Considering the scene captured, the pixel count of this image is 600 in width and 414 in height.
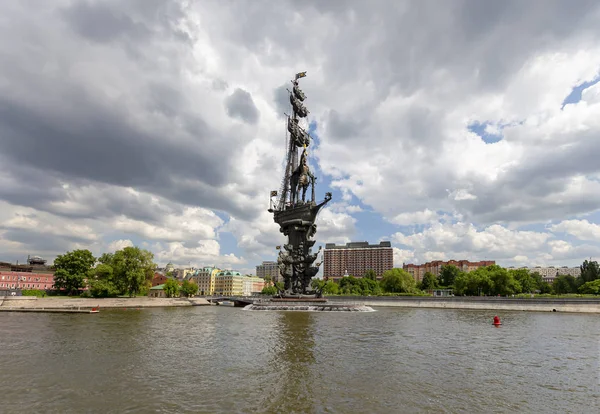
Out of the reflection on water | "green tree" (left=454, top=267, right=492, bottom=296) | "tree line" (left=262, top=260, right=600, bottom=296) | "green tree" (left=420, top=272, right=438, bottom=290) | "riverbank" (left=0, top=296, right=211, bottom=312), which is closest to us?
the reflection on water

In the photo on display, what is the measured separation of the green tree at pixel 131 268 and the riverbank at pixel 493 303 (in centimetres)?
4918

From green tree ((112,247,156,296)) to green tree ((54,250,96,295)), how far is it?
36.2 feet

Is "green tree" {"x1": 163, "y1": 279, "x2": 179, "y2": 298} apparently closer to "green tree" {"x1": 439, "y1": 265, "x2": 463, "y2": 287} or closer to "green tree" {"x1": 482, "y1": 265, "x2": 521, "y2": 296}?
"green tree" {"x1": 482, "y1": 265, "x2": 521, "y2": 296}

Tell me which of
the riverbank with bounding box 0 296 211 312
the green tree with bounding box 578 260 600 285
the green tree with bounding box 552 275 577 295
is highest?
the green tree with bounding box 578 260 600 285

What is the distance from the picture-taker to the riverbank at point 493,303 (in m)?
62.8

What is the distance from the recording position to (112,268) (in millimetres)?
82750

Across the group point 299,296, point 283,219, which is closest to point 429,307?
point 299,296

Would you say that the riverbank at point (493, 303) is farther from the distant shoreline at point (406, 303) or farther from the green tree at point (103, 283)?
the green tree at point (103, 283)

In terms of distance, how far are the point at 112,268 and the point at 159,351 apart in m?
69.5

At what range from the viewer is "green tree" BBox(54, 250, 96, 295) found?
86.6m

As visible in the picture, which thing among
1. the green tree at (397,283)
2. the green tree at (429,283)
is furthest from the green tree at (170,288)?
the green tree at (429,283)

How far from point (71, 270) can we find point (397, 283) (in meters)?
98.1

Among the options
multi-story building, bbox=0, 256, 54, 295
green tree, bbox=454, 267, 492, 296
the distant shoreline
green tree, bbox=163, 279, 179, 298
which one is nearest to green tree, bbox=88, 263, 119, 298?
the distant shoreline

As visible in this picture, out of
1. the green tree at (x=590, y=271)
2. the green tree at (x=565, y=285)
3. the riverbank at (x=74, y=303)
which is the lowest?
the riverbank at (x=74, y=303)
